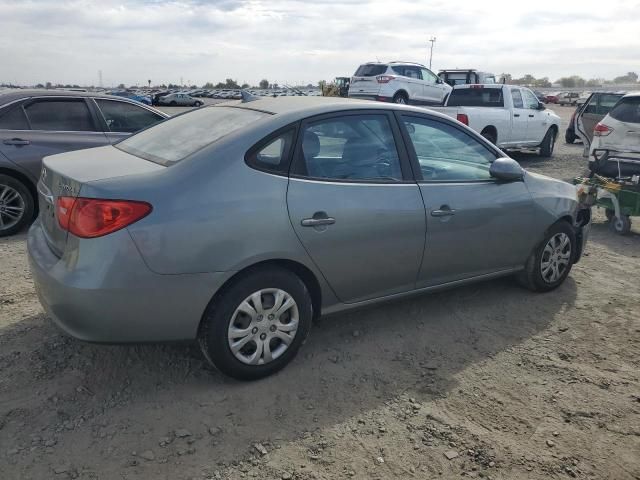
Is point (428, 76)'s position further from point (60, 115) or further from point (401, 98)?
point (60, 115)

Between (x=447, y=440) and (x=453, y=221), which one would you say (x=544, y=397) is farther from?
(x=453, y=221)

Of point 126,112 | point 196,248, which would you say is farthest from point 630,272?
point 126,112

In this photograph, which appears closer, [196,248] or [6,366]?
[196,248]

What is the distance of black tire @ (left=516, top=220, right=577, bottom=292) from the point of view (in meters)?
4.54

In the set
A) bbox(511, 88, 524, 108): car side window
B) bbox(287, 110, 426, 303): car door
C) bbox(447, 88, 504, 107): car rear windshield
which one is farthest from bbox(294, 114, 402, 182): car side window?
bbox(511, 88, 524, 108): car side window

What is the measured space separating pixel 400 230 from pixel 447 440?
4.45 ft

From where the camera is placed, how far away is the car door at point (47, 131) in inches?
236

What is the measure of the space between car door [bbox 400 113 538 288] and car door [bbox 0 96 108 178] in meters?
4.32

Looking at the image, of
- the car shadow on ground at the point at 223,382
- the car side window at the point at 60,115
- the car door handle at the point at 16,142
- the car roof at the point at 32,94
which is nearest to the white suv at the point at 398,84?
the car roof at the point at 32,94

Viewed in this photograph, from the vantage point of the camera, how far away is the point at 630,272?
537 centimetres

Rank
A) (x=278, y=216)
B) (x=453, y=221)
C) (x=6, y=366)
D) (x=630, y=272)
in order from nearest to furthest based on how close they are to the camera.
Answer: (x=278, y=216), (x=6, y=366), (x=453, y=221), (x=630, y=272)

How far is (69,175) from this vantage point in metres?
2.97

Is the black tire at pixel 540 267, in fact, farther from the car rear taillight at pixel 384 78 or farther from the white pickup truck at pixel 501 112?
the car rear taillight at pixel 384 78

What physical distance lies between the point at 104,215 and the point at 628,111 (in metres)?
8.68
